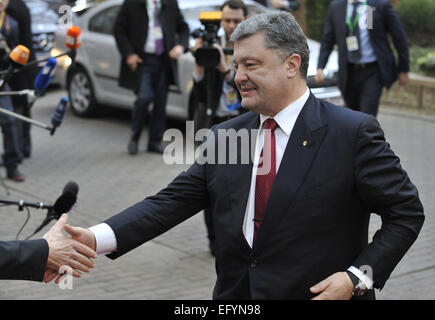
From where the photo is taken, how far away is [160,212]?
3.60m

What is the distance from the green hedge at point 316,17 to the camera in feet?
63.2

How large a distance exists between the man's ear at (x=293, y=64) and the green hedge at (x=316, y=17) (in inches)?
634

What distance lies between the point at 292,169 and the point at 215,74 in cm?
382

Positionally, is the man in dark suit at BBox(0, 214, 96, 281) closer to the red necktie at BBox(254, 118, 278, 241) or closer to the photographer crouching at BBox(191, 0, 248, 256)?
the red necktie at BBox(254, 118, 278, 241)

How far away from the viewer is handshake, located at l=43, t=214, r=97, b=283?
3.52 meters

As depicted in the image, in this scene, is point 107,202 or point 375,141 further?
point 107,202

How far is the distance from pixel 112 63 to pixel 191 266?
6024 mm

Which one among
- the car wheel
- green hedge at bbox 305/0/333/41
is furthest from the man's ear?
green hedge at bbox 305/0/333/41

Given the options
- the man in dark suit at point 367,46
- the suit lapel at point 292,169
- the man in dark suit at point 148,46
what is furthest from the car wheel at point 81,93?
the suit lapel at point 292,169

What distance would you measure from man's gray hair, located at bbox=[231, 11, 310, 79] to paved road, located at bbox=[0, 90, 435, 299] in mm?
3259

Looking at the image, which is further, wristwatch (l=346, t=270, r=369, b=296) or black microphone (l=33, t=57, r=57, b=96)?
black microphone (l=33, t=57, r=57, b=96)

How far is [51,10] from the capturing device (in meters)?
16.7
